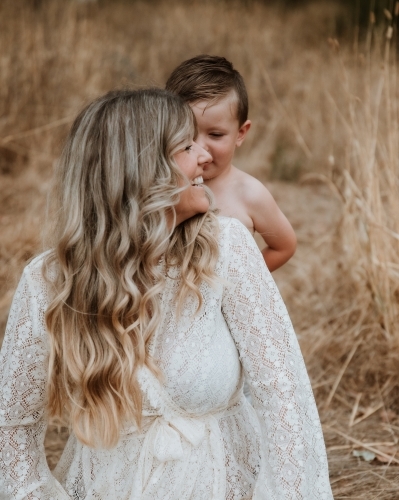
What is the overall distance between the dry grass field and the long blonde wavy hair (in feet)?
0.78

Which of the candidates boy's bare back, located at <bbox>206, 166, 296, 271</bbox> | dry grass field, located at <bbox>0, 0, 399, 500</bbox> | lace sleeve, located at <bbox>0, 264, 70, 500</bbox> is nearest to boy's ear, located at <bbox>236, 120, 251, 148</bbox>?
boy's bare back, located at <bbox>206, 166, 296, 271</bbox>

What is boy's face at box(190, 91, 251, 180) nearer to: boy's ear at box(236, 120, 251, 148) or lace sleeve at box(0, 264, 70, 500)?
boy's ear at box(236, 120, 251, 148)

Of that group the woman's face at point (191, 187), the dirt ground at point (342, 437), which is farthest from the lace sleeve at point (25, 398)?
the dirt ground at point (342, 437)

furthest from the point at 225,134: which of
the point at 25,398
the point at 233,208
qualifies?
the point at 25,398

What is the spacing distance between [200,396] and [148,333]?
22 cm

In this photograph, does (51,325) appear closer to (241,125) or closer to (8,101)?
(241,125)

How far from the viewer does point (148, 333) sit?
5.80ft

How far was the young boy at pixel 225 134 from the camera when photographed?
92.7 inches

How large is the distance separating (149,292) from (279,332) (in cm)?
37

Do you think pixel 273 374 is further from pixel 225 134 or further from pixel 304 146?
pixel 304 146

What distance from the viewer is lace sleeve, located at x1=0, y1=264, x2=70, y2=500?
1798 millimetres

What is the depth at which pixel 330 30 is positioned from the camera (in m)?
8.75

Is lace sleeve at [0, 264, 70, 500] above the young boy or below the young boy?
below

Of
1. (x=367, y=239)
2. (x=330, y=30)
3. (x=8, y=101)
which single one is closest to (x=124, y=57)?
(x=8, y=101)
